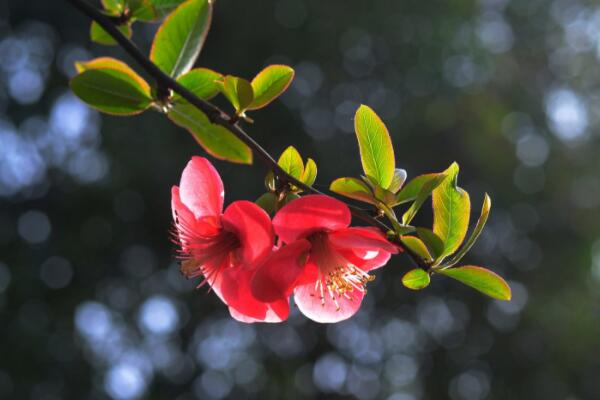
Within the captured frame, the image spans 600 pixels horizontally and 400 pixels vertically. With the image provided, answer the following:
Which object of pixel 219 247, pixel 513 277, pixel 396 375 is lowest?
pixel 396 375

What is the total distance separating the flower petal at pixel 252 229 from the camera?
2.12 feet

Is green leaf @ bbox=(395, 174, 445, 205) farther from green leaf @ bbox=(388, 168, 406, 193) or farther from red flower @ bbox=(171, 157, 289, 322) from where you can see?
red flower @ bbox=(171, 157, 289, 322)

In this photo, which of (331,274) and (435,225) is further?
(331,274)

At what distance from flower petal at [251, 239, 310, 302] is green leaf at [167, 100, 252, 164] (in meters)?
0.12

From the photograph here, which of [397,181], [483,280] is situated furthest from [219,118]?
[483,280]

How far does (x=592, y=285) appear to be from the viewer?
6906 millimetres

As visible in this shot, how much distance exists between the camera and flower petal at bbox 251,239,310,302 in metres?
0.63

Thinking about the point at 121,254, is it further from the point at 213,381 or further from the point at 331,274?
the point at 331,274

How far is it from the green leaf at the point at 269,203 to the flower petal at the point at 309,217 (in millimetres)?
29

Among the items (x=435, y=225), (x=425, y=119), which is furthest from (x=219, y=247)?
(x=425, y=119)

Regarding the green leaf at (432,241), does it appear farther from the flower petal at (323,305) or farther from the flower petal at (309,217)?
the flower petal at (323,305)

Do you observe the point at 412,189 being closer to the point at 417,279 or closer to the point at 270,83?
the point at 417,279

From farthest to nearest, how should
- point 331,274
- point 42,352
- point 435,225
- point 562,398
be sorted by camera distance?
point 562,398, point 42,352, point 331,274, point 435,225

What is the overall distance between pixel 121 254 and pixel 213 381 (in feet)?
5.04
